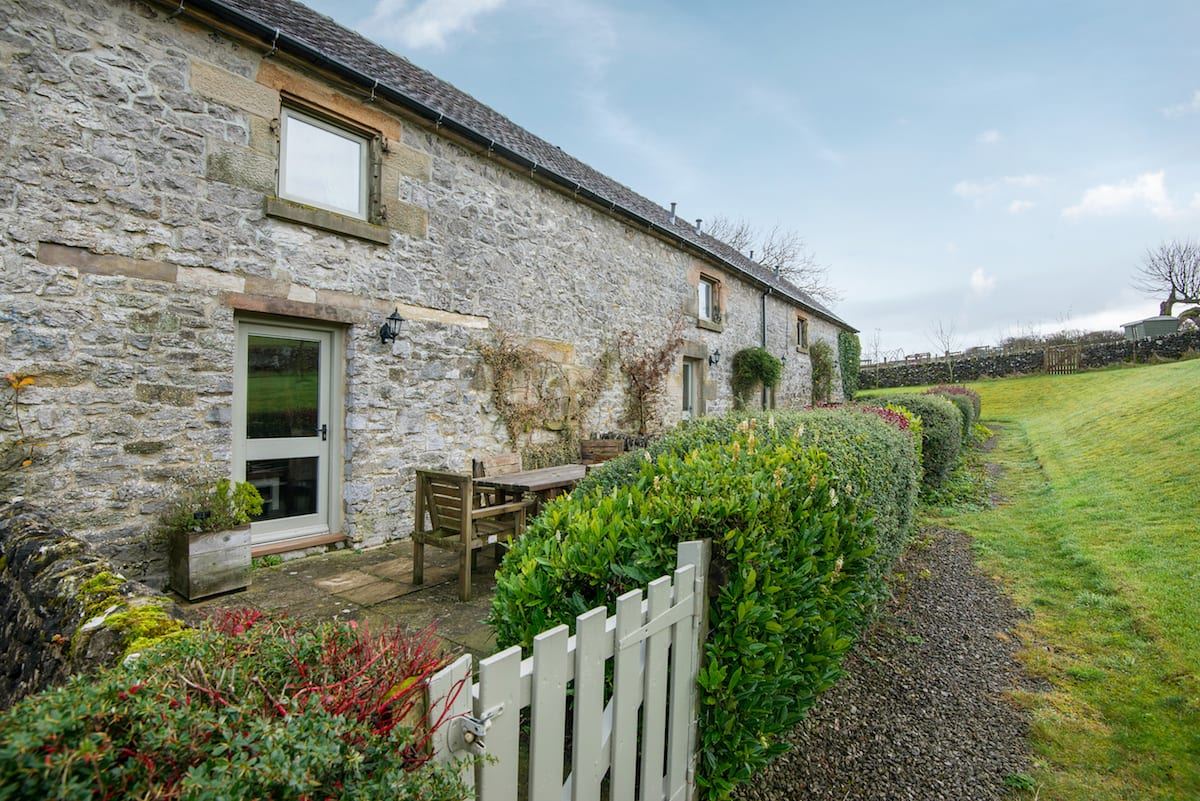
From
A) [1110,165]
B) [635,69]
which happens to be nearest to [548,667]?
[635,69]

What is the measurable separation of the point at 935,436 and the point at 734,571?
26.1 ft

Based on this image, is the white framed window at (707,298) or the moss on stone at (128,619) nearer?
the moss on stone at (128,619)

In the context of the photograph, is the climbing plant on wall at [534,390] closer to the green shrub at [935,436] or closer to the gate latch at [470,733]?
the green shrub at [935,436]

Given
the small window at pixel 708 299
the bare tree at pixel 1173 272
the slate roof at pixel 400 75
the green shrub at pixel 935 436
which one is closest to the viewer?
the slate roof at pixel 400 75

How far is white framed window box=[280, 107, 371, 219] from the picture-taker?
5527 mm

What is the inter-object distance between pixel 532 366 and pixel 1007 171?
16325mm

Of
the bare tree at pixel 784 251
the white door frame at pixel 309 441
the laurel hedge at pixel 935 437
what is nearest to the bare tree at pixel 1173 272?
the bare tree at pixel 784 251

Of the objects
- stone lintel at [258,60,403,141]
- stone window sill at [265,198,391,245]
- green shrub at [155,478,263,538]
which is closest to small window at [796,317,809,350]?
stone lintel at [258,60,403,141]

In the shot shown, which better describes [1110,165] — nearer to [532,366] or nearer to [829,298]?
[532,366]

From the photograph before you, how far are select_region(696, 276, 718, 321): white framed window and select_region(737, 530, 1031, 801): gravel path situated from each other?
28.5ft

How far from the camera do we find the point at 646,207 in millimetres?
13633

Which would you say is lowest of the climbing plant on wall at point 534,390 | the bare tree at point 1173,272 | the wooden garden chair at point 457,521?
the wooden garden chair at point 457,521

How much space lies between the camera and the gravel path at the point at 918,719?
2.62 m

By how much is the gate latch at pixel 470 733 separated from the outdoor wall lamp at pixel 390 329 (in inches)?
210
